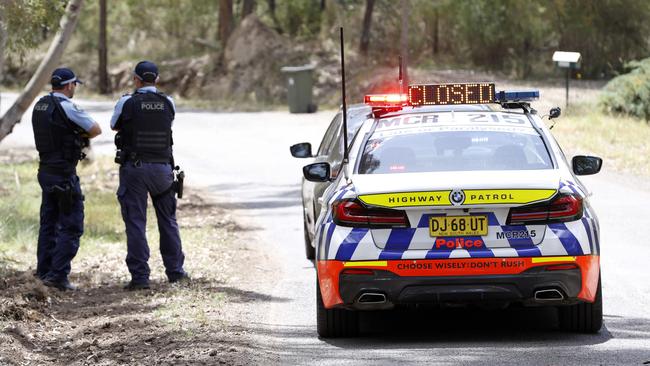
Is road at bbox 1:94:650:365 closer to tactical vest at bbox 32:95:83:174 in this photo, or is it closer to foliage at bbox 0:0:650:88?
tactical vest at bbox 32:95:83:174

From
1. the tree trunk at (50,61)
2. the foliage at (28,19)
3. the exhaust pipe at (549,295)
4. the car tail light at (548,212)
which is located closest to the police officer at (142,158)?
the car tail light at (548,212)

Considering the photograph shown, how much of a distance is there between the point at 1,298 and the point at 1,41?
559 centimetres

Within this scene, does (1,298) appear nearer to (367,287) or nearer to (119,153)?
(119,153)

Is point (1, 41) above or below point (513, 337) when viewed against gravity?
above

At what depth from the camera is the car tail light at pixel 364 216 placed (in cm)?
789

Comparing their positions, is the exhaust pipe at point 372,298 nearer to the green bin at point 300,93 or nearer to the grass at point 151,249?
the grass at point 151,249

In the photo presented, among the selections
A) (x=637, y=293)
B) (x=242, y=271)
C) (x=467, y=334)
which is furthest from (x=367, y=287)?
(x=242, y=271)

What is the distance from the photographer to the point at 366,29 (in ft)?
138

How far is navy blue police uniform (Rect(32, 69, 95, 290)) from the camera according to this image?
1088 centimetres

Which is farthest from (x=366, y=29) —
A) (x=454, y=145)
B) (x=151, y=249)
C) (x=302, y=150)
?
(x=454, y=145)

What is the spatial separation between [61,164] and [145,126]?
33.1 inches

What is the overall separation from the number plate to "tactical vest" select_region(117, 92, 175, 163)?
3.54 meters

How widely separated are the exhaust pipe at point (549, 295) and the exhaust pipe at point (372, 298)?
36.0 inches

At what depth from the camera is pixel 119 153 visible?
1084cm
